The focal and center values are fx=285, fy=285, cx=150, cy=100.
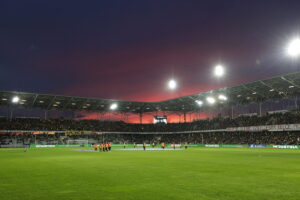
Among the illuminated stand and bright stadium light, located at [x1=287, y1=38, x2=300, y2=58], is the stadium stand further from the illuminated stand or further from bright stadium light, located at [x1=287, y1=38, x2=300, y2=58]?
bright stadium light, located at [x1=287, y1=38, x2=300, y2=58]

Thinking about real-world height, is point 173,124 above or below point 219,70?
below

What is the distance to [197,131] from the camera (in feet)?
283

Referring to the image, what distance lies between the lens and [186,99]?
79.0 meters


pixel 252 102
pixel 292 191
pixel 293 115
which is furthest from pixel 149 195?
pixel 252 102

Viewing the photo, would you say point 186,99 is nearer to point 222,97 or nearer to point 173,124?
point 222,97

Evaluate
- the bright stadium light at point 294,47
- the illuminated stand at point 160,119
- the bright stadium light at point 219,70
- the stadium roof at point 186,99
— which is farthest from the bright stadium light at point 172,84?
the illuminated stand at point 160,119

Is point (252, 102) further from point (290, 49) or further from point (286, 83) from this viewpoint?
point (290, 49)

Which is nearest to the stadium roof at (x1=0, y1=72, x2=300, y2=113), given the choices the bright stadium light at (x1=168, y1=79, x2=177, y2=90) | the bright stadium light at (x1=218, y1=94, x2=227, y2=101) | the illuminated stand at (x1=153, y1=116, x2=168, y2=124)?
the bright stadium light at (x1=218, y1=94, x2=227, y2=101)

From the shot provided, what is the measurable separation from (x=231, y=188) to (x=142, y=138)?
92407mm

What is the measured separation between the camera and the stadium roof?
58.4m

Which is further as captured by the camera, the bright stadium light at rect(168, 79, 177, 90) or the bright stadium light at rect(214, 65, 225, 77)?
the bright stadium light at rect(168, 79, 177, 90)

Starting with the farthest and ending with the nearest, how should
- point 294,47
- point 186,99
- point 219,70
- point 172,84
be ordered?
point 186,99, point 172,84, point 219,70, point 294,47

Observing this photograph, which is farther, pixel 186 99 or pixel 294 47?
pixel 186 99

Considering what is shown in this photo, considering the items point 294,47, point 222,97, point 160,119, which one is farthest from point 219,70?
point 160,119
